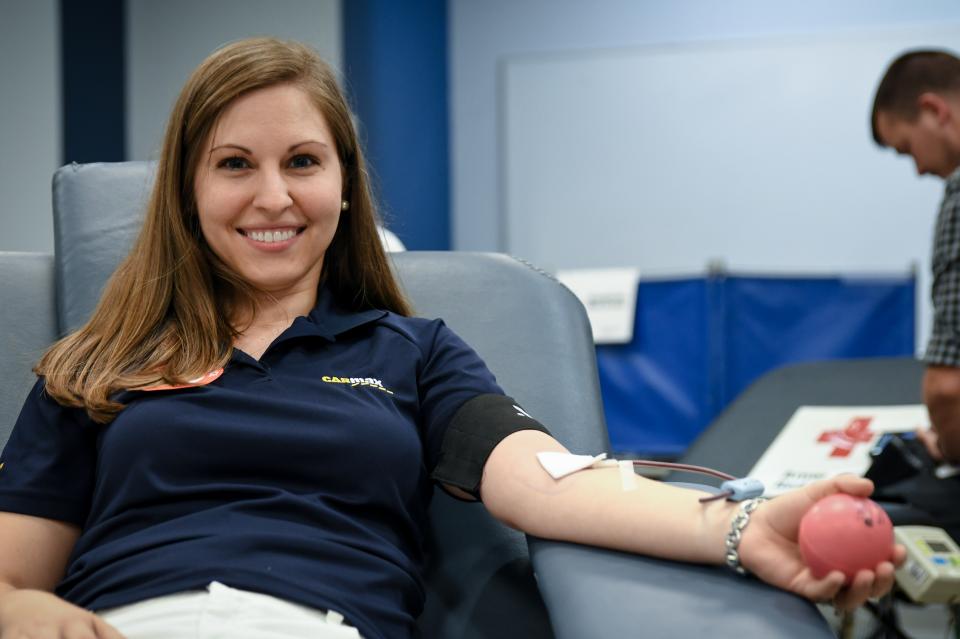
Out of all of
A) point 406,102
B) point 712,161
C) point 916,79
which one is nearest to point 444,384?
point 916,79

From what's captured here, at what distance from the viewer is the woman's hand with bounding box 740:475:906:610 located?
0.83m

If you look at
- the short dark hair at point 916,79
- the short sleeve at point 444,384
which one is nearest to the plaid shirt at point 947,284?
the short dark hair at point 916,79

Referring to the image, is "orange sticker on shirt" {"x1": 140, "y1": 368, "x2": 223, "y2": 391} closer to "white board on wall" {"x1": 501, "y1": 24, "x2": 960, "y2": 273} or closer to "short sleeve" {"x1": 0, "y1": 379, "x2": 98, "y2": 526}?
"short sleeve" {"x1": 0, "y1": 379, "x2": 98, "y2": 526}

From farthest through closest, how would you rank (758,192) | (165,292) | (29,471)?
1. (758,192)
2. (165,292)
3. (29,471)

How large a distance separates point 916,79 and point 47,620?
7.41 feet

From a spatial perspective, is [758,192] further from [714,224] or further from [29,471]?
[29,471]

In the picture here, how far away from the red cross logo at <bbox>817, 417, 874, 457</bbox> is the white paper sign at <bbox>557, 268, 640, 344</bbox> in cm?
141

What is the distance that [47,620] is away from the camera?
0.91 meters

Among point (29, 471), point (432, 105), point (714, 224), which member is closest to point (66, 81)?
point (432, 105)

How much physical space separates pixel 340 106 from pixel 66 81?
2940 mm

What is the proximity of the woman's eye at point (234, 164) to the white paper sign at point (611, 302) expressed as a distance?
2502 mm

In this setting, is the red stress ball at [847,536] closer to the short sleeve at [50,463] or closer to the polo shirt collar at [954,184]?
the short sleeve at [50,463]

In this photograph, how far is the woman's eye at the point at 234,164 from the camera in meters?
1.18

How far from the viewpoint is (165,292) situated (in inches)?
47.5
